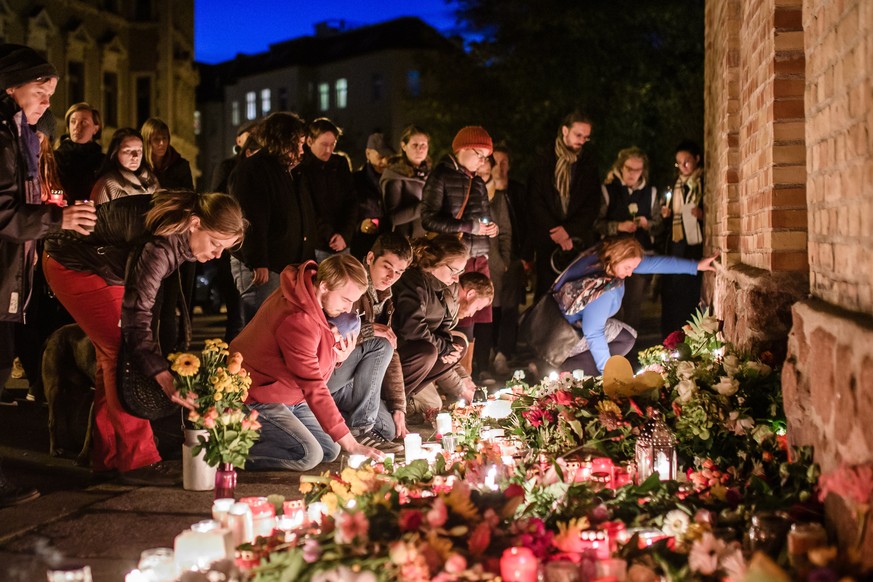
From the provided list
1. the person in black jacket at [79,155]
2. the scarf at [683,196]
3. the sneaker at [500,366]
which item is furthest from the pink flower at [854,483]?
the sneaker at [500,366]

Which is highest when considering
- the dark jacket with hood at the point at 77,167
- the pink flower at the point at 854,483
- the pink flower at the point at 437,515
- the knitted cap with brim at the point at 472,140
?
the knitted cap with brim at the point at 472,140

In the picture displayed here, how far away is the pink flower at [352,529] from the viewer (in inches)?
116

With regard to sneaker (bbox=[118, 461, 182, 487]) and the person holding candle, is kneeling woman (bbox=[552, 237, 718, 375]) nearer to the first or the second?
the person holding candle

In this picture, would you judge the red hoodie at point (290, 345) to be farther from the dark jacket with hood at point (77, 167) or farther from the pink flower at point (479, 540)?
the dark jacket with hood at point (77, 167)

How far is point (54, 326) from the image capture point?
6.94 metres

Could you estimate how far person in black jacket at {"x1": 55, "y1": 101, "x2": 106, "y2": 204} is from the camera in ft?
23.6

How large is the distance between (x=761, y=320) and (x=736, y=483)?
1.02 meters

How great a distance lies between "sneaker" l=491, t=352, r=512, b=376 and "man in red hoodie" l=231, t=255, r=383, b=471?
3384 mm

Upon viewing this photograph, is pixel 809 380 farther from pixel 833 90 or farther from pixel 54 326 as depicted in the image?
pixel 54 326

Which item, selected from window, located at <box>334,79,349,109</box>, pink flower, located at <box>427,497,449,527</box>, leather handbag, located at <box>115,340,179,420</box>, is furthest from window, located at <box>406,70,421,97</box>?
pink flower, located at <box>427,497,449,527</box>

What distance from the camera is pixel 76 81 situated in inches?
1164

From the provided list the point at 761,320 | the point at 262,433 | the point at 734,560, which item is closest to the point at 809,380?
the point at 734,560

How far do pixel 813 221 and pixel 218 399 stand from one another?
2557 millimetres

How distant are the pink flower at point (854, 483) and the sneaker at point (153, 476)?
331cm
